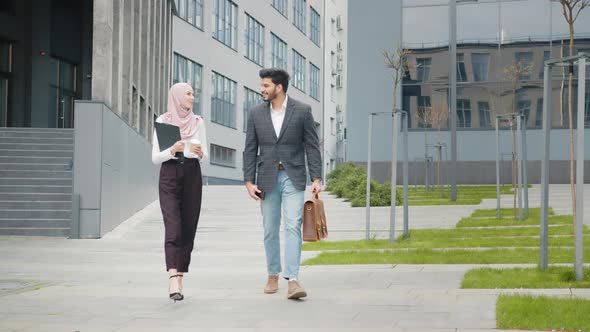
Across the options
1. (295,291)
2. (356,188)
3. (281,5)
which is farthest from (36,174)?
(281,5)

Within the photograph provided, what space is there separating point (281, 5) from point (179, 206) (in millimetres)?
58773

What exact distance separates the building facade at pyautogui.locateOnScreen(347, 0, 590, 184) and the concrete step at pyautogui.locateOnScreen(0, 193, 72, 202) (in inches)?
836

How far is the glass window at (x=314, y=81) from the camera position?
7494 cm

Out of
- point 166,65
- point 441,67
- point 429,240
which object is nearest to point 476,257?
point 429,240

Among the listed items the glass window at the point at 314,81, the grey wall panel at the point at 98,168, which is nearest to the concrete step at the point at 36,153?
the grey wall panel at the point at 98,168

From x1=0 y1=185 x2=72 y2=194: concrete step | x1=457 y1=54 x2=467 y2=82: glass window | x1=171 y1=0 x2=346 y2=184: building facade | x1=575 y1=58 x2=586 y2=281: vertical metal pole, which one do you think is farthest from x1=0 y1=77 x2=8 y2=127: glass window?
x1=575 y1=58 x2=586 y2=281: vertical metal pole

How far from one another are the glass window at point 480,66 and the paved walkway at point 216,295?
25011 millimetres

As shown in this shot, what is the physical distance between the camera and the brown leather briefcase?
840 centimetres

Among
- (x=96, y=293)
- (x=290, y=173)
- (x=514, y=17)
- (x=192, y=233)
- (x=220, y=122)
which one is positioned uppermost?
(x=514, y=17)

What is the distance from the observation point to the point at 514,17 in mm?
38562

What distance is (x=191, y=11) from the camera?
4875cm

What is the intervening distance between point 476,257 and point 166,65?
31794mm

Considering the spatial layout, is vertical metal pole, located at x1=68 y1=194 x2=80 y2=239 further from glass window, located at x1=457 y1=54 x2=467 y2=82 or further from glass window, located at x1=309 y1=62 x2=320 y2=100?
glass window, located at x1=309 y1=62 x2=320 y2=100

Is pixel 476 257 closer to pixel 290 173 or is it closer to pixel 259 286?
pixel 259 286
